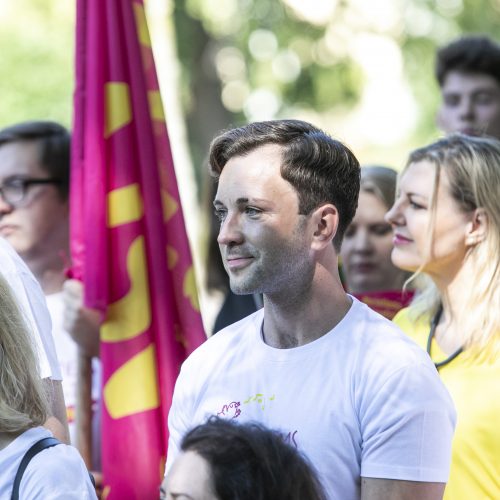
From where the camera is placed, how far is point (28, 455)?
2789 mm

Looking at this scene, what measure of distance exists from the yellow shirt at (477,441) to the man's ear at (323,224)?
2.97 ft

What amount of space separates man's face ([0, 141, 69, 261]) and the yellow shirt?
1.98 meters

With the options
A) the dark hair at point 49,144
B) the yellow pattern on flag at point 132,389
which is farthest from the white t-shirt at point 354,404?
the dark hair at point 49,144

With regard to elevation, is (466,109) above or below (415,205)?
above

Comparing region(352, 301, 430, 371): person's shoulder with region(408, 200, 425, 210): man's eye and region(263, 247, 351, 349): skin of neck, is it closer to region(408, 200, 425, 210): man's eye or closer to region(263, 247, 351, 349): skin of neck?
region(263, 247, 351, 349): skin of neck

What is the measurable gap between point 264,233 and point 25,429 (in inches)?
32.4

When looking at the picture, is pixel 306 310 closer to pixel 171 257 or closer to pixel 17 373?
pixel 17 373

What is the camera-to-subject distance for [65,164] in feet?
16.5

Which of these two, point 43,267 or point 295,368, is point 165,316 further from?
point 295,368

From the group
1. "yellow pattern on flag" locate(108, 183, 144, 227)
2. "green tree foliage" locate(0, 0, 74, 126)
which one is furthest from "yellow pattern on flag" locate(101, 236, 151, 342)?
"green tree foliage" locate(0, 0, 74, 126)

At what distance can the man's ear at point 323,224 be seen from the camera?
10.5 feet

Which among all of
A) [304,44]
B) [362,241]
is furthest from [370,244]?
[304,44]

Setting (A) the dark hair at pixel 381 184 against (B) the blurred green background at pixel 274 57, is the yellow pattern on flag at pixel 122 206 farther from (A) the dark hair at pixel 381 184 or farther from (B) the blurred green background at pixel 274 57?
(B) the blurred green background at pixel 274 57

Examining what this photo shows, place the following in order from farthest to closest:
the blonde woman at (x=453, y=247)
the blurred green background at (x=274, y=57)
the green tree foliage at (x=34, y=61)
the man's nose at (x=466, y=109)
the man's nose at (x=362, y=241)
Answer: the green tree foliage at (x=34, y=61)
the blurred green background at (x=274, y=57)
the man's nose at (x=466, y=109)
the man's nose at (x=362, y=241)
the blonde woman at (x=453, y=247)
